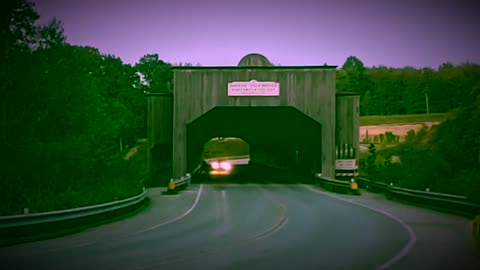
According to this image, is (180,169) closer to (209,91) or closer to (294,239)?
(209,91)

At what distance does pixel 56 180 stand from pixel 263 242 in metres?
11.7

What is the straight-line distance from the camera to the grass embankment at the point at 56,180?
53.2 ft

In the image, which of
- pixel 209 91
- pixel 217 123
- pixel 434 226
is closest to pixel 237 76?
pixel 209 91

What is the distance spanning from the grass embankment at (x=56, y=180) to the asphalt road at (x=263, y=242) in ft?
6.22

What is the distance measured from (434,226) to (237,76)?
72.8ft

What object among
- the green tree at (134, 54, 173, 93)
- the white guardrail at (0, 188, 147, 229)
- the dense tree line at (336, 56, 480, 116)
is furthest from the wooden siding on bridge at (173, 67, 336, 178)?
the green tree at (134, 54, 173, 93)

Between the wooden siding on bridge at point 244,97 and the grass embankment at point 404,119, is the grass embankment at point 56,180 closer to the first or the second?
the wooden siding on bridge at point 244,97

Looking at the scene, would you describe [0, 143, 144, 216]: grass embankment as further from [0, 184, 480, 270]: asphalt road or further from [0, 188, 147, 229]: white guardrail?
[0, 184, 480, 270]: asphalt road

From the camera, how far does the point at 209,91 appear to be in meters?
35.9

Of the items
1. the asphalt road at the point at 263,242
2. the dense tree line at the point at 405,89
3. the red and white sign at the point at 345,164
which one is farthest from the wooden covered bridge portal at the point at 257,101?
the dense tree line at the point at 405,89

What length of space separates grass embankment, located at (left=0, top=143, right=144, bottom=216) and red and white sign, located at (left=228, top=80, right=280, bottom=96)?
10548 mm

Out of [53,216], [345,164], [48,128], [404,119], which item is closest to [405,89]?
[404,119]

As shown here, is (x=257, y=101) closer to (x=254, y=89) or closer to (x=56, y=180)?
(x=254, y=89)

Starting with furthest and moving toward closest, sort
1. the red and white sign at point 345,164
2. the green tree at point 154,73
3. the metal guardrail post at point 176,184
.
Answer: the green tree at point 154,73 < the red and white sign at point 345,164 < the metal guardrail post at point 176,184
